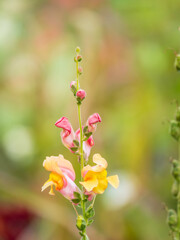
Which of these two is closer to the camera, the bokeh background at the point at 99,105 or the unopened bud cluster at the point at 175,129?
the unopened bud cluster at the point at 175,129

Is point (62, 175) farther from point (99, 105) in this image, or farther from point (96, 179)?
point (99, 105)

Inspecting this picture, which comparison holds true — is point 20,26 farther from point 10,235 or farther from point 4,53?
point 10,235

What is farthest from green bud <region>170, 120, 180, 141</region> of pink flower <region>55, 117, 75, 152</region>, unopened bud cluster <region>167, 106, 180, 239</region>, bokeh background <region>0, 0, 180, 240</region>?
bokeh background <region>0, 0, 180, 240</region>

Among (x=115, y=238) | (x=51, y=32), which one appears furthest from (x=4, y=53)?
(x=115, y=238)

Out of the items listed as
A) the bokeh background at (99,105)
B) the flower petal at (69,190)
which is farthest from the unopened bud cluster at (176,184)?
the bokeh background at (99,105)

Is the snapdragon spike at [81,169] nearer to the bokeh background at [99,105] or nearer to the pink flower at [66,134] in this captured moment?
the pink flower at [66,134]
